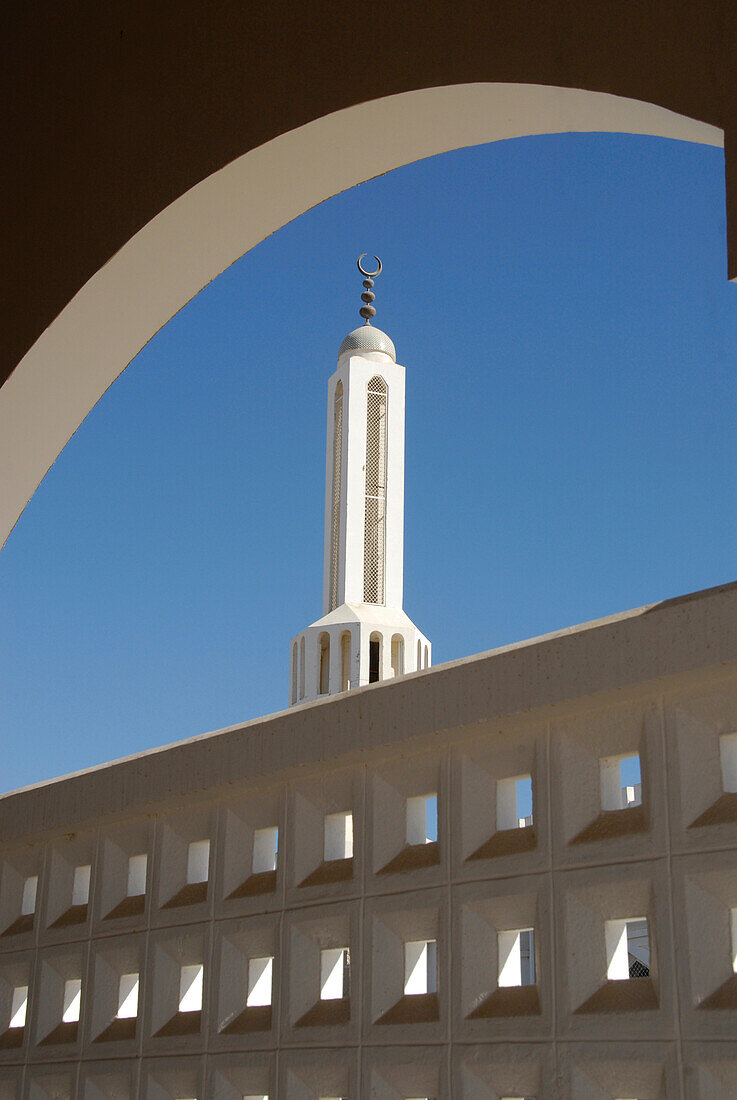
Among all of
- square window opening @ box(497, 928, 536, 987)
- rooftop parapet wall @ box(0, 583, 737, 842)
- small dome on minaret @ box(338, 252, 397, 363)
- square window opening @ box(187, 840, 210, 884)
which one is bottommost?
square window opening @ box(497, 928, 536, 987)

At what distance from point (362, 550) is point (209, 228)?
59.6ft

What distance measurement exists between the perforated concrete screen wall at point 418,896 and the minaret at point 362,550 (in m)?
16.7

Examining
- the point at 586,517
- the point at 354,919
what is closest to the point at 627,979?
the point at 354,919

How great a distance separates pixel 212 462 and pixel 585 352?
26.5 feet

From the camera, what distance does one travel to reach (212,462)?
25.3 meters

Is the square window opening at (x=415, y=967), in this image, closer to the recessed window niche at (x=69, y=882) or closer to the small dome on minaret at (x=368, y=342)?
the recessed window niche at (x=69, y=882)

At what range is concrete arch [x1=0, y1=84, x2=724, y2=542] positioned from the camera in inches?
34.8

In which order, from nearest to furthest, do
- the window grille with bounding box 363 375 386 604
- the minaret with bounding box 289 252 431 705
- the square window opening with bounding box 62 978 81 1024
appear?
1. the square window opening with bounding box 62 978 81 1024
2. the minaret with bounding box 289 252 431 705
3. the window grille with bounding box 363 375 386 604

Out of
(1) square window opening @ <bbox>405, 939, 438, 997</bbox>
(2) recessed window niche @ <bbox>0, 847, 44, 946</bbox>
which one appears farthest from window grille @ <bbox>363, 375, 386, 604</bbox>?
(1) square window opening @ <bbox>405, 939, 438, 997</bbox>

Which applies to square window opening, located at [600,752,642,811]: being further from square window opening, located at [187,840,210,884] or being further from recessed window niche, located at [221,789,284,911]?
square window opening, located at [187,840,210,884]

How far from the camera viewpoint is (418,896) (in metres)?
1.43

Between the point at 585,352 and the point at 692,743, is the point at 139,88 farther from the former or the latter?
the point at 585,352

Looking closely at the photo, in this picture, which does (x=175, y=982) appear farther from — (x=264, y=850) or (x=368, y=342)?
(x=368, y=342)

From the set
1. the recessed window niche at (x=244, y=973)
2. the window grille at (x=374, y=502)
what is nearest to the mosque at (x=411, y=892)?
the recessed window niche at (x=244, y=973)
